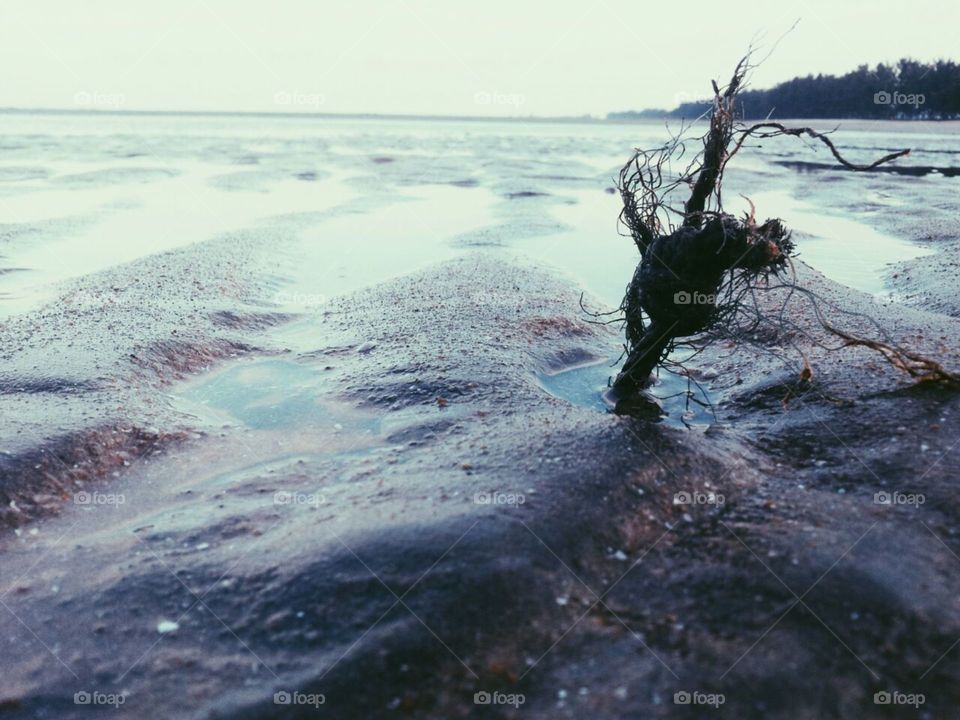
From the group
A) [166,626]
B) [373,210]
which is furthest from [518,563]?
[373,210]

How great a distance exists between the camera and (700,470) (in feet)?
17.2

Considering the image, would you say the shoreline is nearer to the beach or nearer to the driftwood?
the beach

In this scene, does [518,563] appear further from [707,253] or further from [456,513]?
[707,253]

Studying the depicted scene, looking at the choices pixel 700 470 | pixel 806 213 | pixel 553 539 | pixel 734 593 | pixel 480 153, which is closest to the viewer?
pixel 734 593

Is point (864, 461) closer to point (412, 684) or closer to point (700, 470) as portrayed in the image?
point (700, 470)

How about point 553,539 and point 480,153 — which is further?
point 480,153

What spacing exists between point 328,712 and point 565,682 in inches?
46.3

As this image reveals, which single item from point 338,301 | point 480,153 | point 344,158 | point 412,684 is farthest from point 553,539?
point 480,153

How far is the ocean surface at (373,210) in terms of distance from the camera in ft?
45.3

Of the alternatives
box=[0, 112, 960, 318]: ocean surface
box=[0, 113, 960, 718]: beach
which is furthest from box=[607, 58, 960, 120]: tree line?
box=[0, 113, 960, 718]: beach

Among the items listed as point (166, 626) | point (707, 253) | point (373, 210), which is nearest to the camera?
point (166, 626)

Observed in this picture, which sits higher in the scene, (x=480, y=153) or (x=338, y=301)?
(x=480, y=153)

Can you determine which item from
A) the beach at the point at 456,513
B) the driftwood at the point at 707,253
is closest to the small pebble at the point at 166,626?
the beach at the point at 456,513

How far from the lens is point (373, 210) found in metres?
21.5
